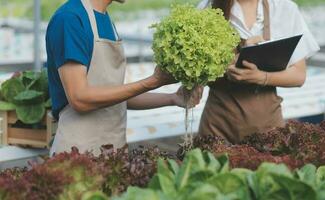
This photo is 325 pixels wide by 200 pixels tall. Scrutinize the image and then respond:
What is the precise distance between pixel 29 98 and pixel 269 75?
1186 millimetres

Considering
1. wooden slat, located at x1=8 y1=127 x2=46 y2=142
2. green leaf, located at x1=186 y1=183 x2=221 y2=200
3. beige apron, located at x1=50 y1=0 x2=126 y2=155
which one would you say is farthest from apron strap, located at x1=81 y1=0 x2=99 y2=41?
wooden slat, located at x1=8 y1=127 x2=46 y2=142

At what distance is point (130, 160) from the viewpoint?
79.6 inches

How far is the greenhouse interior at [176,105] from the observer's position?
1732mm

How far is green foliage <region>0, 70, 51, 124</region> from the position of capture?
325cm

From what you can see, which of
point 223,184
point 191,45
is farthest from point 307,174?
point 191,45

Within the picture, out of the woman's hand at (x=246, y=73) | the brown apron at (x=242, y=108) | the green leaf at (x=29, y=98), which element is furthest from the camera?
the green leaf at (x=29, y=98)

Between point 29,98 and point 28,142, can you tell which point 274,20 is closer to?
point 29,98

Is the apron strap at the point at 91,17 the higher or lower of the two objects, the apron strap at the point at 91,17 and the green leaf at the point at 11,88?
the higher

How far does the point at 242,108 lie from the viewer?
2814 millimetres

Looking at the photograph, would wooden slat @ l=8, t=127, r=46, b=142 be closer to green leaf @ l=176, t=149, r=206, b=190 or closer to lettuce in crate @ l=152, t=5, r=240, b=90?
lettuce in crate @ l=152, t=5, r=240, b=90

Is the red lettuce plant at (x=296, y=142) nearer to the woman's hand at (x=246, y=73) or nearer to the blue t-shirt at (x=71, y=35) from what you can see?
the woman's hand at (x=246, y=73)

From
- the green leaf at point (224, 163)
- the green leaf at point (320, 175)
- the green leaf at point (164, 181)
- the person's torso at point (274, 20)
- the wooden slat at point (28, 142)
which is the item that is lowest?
the wooden slat at point (28, 142)

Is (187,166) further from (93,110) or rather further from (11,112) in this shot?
(11,112)

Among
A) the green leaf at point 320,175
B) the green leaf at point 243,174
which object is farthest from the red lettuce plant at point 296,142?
the green leaf at point 243,174
